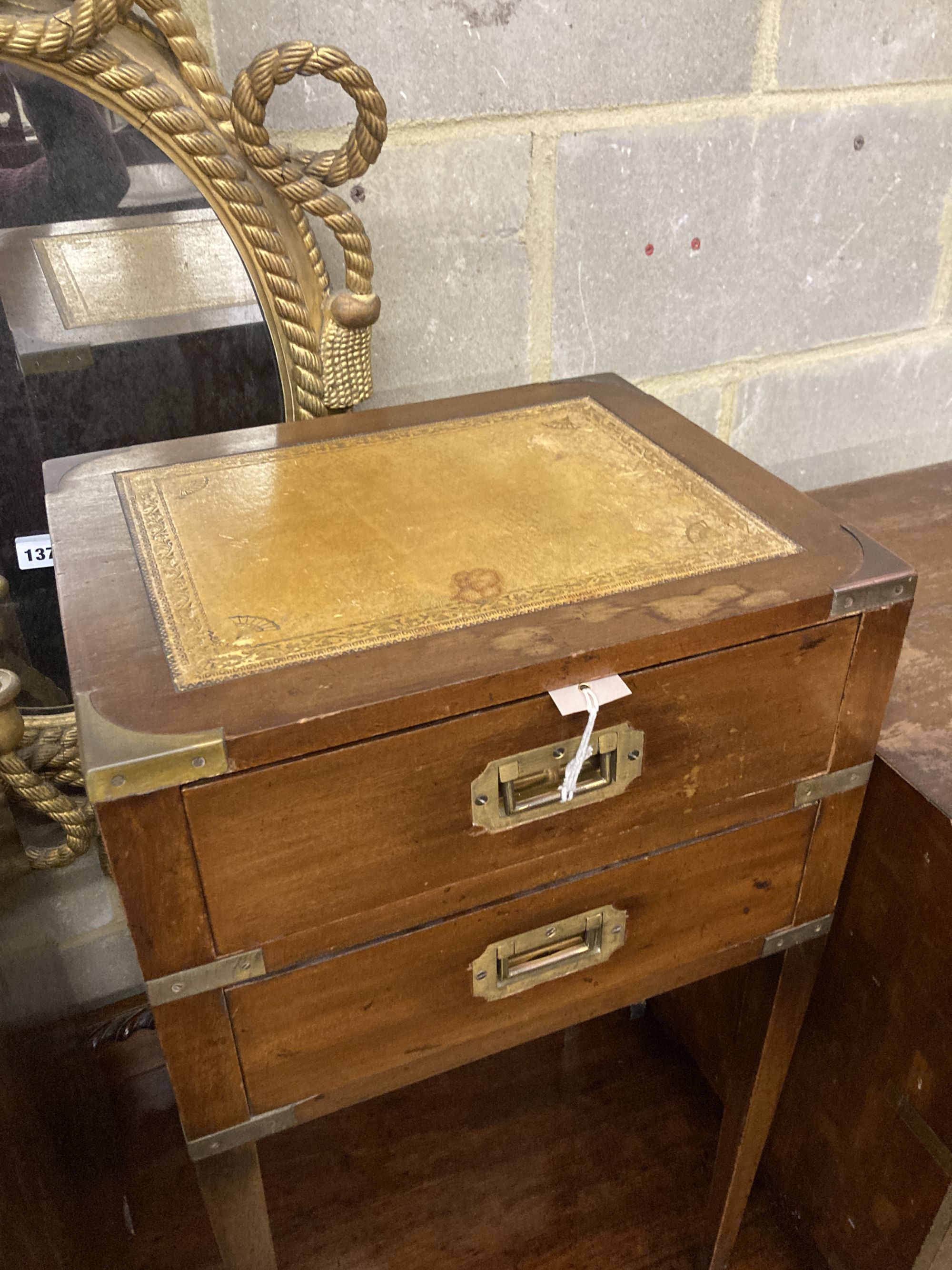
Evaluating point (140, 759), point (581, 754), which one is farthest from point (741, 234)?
point (140, 759)

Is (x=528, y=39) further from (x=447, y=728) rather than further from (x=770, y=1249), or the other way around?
(x=770, y=1249)

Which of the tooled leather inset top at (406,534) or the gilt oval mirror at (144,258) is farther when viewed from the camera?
the gilt oval mirror at (144,258)

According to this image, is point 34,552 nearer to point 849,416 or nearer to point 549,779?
point 549,779

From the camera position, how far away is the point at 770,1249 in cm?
105

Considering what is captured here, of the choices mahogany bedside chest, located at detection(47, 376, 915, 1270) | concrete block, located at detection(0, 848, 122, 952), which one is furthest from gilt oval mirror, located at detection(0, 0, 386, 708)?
concrete block, located at detection(0, 848, 122, 952)

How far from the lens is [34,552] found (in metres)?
0.90

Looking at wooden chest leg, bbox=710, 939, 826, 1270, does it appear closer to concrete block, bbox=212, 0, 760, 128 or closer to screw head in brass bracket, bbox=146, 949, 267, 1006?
screw head in brass bracket, bbox=146, 949, 267, 1006

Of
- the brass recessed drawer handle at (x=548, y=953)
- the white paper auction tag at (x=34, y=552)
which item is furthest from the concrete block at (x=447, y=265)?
the brass recessed drawer handle at (x=548, y=953)

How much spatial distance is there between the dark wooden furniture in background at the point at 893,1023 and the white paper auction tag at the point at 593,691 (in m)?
0.31

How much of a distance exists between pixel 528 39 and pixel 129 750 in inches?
31.2

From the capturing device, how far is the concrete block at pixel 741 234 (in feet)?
3.53

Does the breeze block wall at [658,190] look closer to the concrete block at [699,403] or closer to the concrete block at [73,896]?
the concrete block at [699,403]

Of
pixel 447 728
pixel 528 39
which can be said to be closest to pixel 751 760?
pixel 447 728

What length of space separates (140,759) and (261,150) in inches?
21.4
